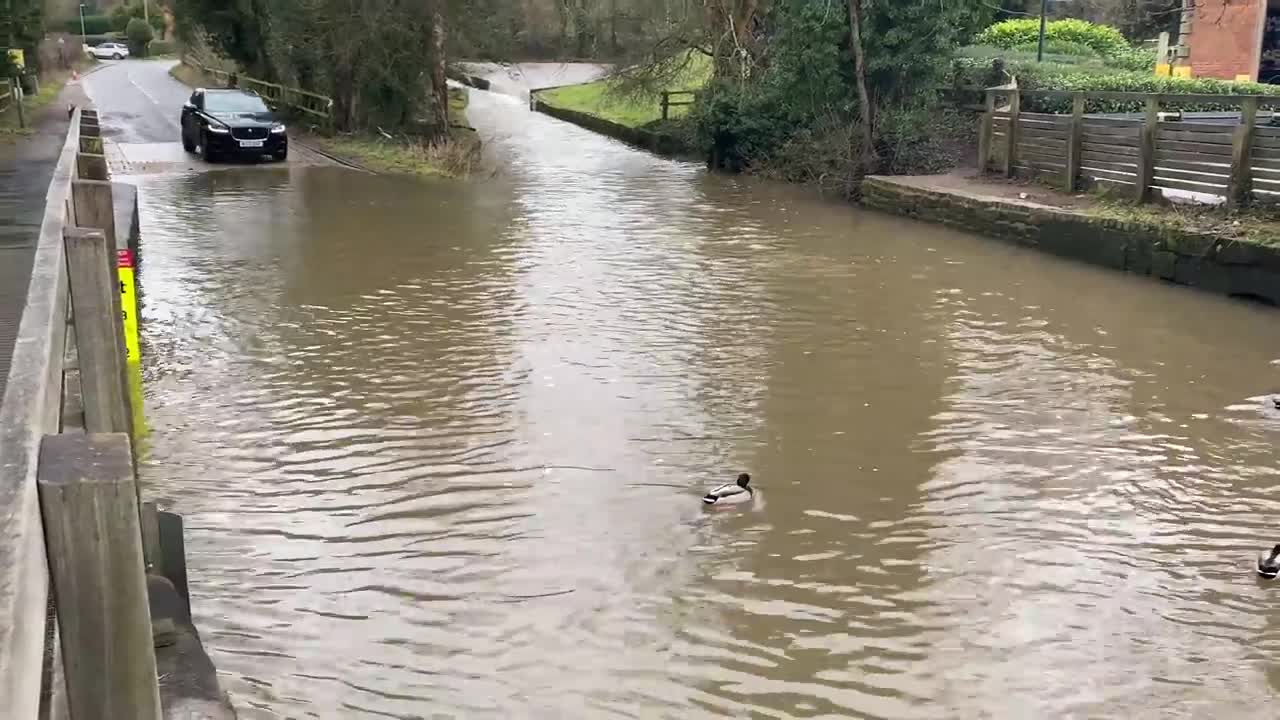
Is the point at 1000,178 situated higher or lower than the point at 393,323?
higher

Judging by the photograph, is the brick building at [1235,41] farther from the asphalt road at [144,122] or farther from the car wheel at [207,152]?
the car wheel at [207,152]

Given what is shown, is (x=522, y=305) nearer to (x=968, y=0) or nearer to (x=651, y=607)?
(x=651, y=607)

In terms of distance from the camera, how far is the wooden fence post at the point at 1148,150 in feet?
47.7

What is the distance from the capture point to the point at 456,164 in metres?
23.5

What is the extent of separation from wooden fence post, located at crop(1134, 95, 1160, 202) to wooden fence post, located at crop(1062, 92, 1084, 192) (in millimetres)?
1519

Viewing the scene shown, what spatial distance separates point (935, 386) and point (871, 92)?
504 inches

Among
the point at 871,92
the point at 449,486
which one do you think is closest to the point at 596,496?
the point at 449,486

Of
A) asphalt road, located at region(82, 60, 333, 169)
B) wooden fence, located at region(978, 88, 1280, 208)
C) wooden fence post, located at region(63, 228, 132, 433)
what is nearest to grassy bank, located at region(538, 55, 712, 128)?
asphalt road, located at region(82, 60, 333, 169)

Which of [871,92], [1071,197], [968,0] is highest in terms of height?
[968,0]

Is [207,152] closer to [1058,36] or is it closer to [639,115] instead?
[639,115]

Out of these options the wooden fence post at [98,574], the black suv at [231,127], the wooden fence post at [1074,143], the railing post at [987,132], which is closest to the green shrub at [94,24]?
the black suv at [231,127]

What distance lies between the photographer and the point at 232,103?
2581 cm

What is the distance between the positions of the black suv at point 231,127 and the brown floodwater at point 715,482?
1150cm

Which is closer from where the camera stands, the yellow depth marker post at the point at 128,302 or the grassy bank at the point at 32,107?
the yellow depth marker post at the point at 128,302
